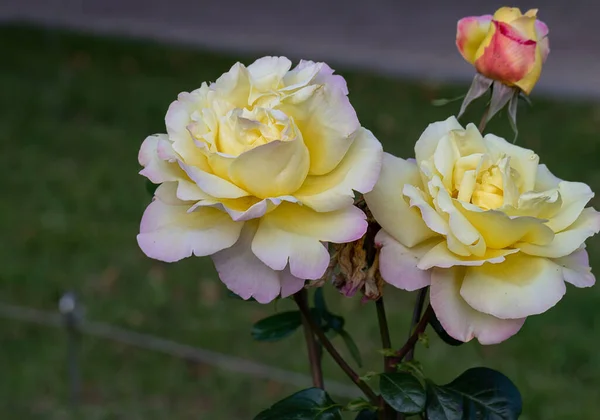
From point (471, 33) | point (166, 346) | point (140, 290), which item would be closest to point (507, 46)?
point (471, 33)

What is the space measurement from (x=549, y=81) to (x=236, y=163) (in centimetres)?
318

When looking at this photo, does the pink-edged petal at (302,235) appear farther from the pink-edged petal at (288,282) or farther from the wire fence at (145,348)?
the wire fence at (145,348)

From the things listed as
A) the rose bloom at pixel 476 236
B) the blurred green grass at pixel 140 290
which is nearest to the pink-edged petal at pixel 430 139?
the rose bloom at pixel 476 236

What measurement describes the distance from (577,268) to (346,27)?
3740 mm

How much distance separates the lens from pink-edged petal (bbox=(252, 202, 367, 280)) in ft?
1.33

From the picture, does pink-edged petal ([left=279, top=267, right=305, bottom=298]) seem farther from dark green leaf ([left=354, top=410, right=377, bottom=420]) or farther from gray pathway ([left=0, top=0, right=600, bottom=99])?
gray pathway ([left=0, top=0, right=600, bottom=99])

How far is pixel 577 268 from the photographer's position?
0.45 metres

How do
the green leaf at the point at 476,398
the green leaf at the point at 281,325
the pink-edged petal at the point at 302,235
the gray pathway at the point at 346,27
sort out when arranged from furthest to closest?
the gray pathway at the point at 346,27, the green leaf at the point at 281,325, the green leaf at the point at 476,398, the pink-edged petal at the point at 302,235

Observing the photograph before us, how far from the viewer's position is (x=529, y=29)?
0.53m

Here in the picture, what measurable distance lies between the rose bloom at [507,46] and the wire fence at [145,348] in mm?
1073

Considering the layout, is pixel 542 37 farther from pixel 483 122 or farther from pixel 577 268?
pixel 577 268

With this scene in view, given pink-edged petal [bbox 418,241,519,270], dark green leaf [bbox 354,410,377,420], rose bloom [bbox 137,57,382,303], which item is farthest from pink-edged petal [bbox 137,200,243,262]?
dark green leaf [bbox 354,410,377,420]

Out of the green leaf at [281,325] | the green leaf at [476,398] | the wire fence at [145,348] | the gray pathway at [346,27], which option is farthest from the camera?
the gray pathway at [346,27]

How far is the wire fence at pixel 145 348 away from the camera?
5.28 feet
